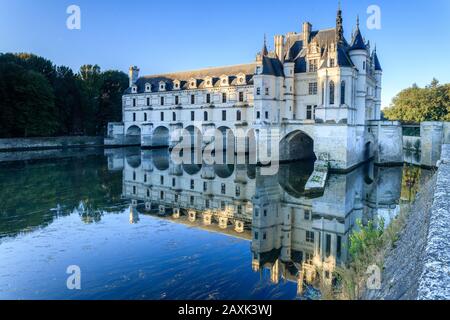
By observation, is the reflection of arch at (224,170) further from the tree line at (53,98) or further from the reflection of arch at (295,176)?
the tree line at (53,98)

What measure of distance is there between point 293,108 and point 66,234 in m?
23.7

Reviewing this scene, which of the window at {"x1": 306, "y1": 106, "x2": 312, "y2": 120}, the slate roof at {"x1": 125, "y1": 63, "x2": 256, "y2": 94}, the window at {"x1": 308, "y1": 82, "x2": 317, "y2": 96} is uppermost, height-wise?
the slate roof at {"x1": 125, "y1": 63, "x2": 256, "y2": 94}

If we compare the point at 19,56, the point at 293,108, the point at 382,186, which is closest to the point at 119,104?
the point at 19,56

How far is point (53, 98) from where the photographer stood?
4741 centimetres

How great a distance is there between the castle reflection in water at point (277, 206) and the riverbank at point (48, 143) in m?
21.6

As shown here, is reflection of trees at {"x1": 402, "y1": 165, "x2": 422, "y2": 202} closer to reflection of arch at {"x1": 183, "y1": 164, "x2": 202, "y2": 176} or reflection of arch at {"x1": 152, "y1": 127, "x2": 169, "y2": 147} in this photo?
reflection of arch at {"x1": 183, "y1": 164, "x2": 202, "y2": 176}

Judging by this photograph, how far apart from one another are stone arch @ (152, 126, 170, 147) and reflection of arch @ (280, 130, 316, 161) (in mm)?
21718

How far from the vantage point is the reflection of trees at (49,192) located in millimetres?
14234

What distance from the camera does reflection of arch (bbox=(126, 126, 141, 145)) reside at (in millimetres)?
51000

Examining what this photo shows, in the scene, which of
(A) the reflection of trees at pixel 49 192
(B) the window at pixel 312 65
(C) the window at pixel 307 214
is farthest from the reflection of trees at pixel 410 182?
(A) the reflection of trees at pixel 49 192

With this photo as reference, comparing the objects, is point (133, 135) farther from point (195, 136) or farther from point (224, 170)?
point (224, 170)

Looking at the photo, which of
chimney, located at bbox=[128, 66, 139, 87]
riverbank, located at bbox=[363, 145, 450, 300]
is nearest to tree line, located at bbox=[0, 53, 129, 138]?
chimney, located at bbox=[128, 66, 139, 87]

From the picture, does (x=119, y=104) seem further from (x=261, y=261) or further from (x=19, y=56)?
(x=261, y=261)

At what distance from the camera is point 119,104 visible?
5888 cm
